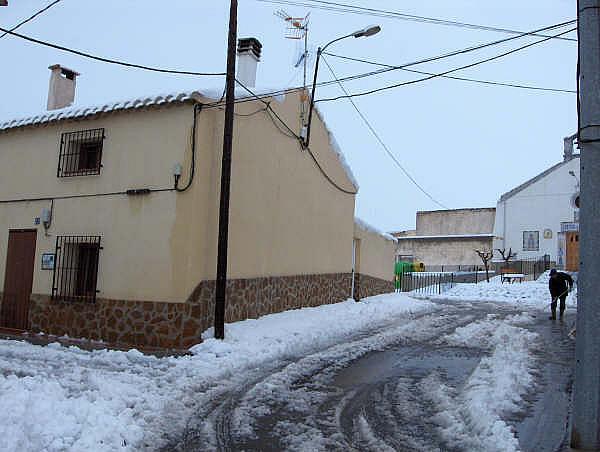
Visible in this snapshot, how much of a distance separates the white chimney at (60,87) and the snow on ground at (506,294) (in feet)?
55.9

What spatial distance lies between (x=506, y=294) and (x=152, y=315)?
782 inches

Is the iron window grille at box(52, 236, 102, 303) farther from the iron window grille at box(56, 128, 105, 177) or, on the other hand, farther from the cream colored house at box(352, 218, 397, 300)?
the cream colored house at box(352, 218, 397, 300)

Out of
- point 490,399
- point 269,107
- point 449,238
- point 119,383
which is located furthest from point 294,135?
point 449,238

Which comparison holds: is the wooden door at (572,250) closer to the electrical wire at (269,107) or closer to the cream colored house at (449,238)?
the cream colored house at (449,238)

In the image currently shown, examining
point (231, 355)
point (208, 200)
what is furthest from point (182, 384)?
point (208, 200)

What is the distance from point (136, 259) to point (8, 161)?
510 cm

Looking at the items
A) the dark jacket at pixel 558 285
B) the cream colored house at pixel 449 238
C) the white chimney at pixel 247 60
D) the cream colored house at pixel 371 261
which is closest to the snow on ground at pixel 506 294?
the cream colored house at pixel 371 261

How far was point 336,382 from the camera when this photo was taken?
7539mm

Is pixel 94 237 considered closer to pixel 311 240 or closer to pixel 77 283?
pixel 77 283

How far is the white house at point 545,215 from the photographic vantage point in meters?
35.9

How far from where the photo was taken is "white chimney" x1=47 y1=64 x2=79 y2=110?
47.2ft

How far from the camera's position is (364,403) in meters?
6.50

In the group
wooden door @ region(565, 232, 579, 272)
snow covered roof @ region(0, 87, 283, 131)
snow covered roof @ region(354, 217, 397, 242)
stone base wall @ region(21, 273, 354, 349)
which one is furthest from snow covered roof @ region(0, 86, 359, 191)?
wooden door @ region(565, 232, 579, 272)

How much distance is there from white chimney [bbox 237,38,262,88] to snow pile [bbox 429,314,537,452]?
7.71 metres
